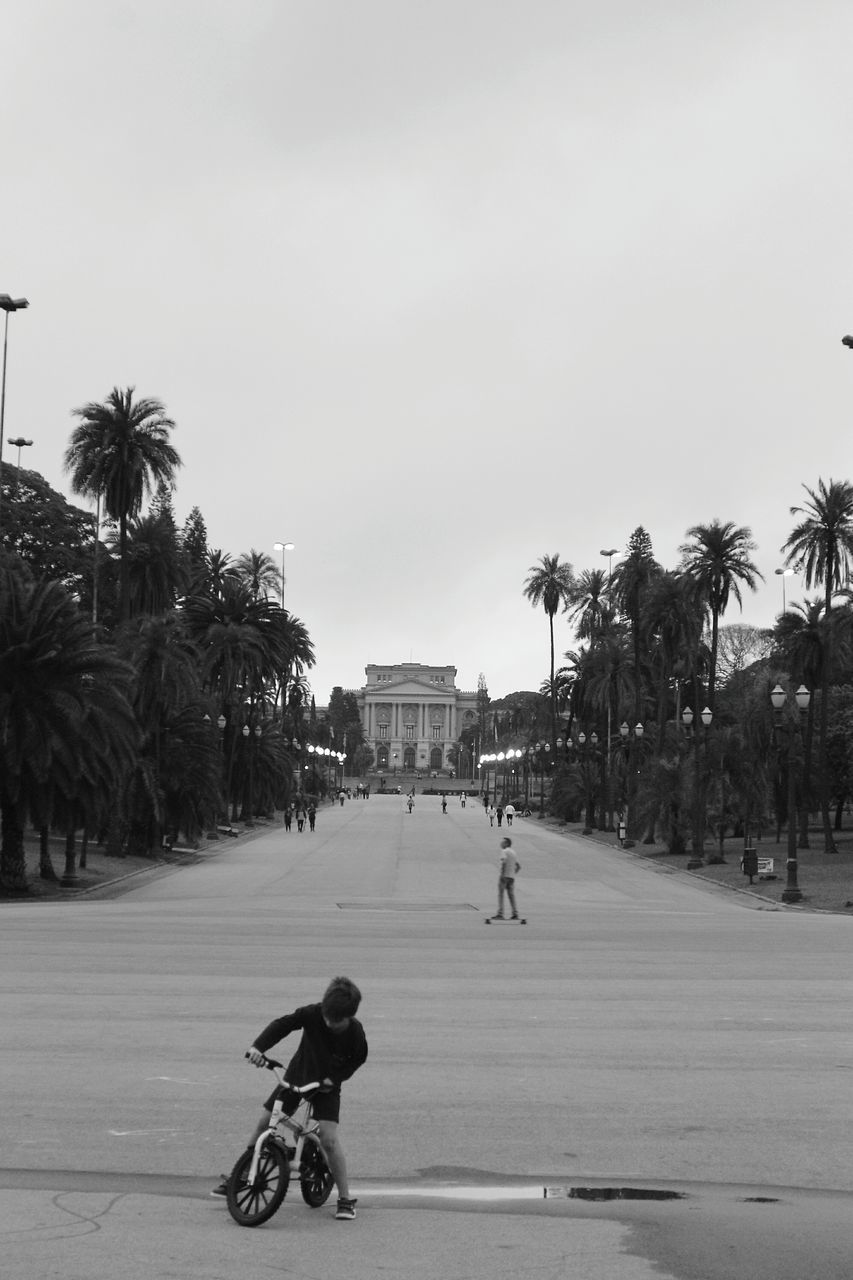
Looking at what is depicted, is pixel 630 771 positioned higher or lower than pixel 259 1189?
higher

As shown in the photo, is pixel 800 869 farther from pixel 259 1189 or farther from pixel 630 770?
pixel 259 1189

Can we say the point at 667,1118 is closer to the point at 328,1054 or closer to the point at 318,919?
the point at 328,1054

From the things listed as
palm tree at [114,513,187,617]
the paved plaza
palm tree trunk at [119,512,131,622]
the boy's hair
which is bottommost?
the paved plaza

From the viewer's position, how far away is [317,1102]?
883cm

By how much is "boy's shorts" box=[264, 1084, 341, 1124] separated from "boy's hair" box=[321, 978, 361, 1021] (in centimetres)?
45

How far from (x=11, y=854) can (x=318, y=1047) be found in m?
32.6

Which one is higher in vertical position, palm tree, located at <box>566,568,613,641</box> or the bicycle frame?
palm tree, located at <box>566,568,613,641</box>

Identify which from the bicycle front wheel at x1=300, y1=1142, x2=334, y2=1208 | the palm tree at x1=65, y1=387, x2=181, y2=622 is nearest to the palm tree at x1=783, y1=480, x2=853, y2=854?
the palm tree at x1=65, y1=387, x2=181, y2=622

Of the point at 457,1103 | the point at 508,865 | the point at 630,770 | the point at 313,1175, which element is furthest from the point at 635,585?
the point at 313,1175

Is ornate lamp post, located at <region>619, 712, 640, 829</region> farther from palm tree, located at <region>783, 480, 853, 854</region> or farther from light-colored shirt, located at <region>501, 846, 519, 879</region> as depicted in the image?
light-colored shirt, located at <region>501, 846, 519, 879</region>

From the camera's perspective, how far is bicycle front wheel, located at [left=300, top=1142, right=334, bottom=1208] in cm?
908

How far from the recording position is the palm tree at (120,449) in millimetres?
58500

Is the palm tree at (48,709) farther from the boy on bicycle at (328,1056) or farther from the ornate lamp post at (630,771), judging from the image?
the ornate lamp post at (630,771)

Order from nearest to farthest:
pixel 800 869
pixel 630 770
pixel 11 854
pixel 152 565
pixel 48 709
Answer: pixel 48 709 → pixel 11 854 → pixel 800 869 → pixel 152 565 → pixel 630 770
